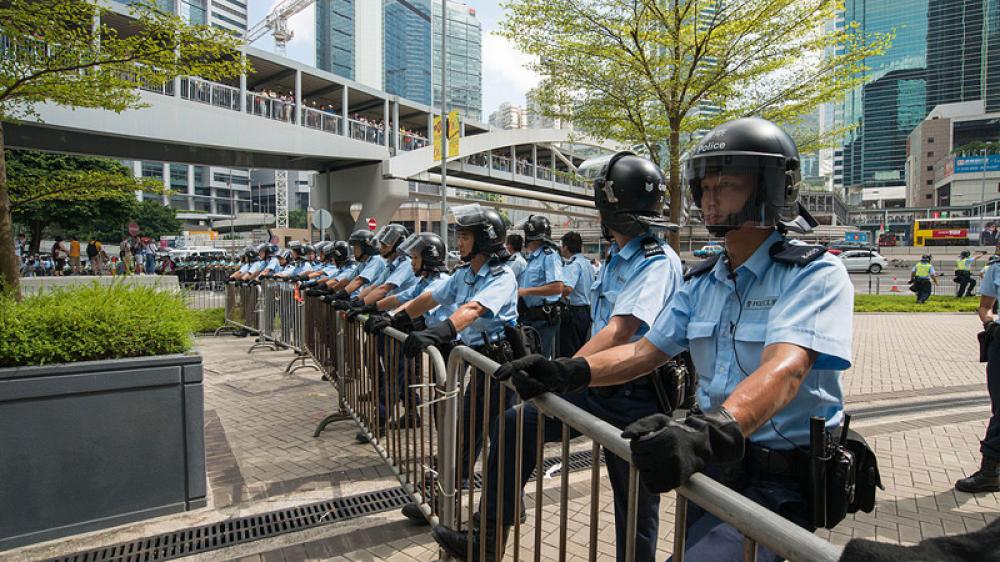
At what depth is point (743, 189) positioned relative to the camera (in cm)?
201

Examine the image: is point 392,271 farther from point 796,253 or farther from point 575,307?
point 796,253

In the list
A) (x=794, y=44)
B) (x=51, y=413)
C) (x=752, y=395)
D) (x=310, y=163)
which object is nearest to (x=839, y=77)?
(x=794, y=44)

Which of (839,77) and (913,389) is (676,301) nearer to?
(913,389)

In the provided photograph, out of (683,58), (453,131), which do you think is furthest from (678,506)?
(453,131)

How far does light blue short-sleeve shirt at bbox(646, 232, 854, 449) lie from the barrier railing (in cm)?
39

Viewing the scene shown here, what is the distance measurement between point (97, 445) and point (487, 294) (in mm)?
2440

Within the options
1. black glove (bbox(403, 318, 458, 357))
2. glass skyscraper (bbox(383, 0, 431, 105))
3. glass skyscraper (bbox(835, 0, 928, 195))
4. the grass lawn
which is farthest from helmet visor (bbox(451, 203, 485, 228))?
glass skyscraper (bbox(835, 0, 928, 195))

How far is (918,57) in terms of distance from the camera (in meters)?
116

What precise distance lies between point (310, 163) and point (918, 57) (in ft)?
426

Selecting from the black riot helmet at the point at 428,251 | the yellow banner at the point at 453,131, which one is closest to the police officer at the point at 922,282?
the yellow banner at the point at 453,131

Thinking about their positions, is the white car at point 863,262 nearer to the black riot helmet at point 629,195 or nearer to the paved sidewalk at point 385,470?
the paved sidewalk at point 385,470

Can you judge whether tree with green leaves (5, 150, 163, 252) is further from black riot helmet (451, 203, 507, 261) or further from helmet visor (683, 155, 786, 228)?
helmet visor (683, 155, 786, 228)

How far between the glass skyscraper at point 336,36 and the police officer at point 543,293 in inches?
4030

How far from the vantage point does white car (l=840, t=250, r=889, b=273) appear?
117 ft
